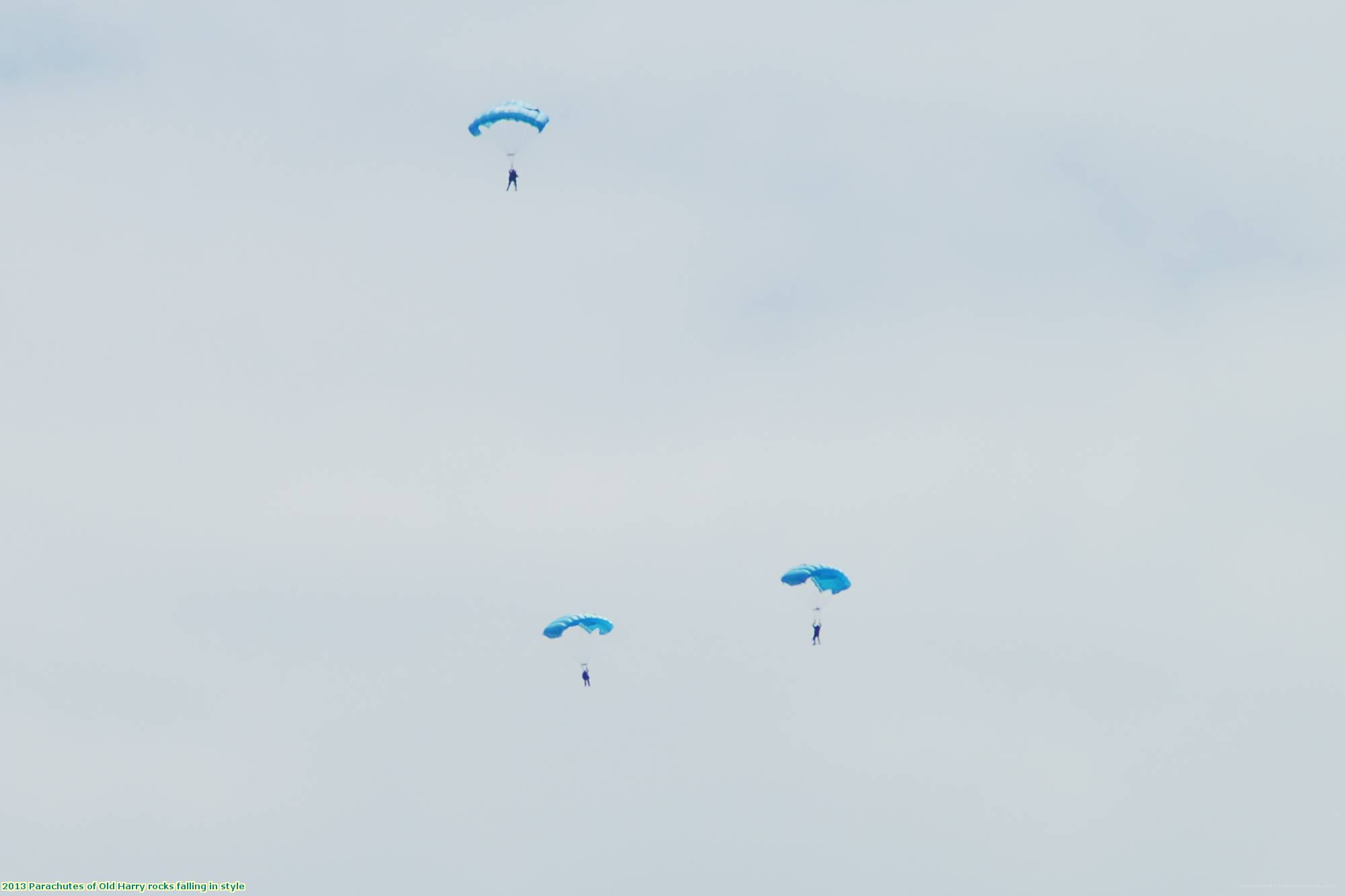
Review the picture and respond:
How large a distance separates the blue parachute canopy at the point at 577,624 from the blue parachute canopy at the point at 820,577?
6739 millimetres

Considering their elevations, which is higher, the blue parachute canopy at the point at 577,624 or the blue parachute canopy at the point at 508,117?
the blue parachute canopy at the point at 508,117

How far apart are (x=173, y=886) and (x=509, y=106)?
2881 inches

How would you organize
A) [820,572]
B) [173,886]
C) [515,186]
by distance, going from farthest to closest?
[173,886] < [515,186] < [820,572]

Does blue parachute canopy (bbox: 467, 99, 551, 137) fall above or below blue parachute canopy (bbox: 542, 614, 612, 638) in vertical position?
above

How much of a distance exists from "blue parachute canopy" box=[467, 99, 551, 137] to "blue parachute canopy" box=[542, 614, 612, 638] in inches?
700

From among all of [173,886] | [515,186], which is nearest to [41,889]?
[173,886]

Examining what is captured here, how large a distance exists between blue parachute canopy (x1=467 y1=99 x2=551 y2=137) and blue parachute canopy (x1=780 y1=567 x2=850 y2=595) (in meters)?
18.5

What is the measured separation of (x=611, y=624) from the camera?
103 m

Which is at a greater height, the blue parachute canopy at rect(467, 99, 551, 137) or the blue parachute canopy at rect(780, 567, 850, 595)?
the blue parachute canopy at rect(467, 99, 551, 137)

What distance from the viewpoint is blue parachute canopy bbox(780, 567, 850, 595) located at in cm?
10200

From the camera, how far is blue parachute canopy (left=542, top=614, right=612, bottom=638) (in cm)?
10231

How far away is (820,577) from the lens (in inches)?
4031

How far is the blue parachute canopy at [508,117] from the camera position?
10325cm

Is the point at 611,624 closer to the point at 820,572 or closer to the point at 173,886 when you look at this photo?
the point at 820,572
